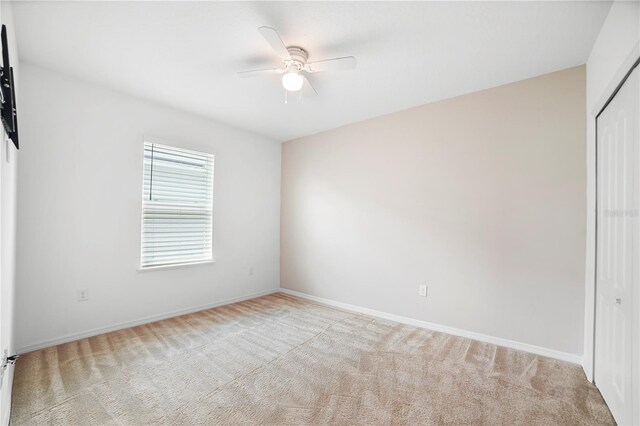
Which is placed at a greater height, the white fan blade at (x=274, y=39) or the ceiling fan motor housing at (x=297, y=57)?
the ceiling fan motor housing at (x=297, y=57)

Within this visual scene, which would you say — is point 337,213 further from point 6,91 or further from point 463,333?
point 6,91

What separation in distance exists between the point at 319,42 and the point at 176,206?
257 cm

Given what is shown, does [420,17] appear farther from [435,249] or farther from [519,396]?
[519,396]

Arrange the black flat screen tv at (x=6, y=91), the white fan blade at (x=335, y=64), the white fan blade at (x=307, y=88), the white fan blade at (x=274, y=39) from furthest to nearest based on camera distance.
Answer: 1. the white fan blade at (x=307, y=88)
2. the white fan blade at (x=335, y=64)
3. the white fan blade at (x=274, y=39)
4. the black flat screen tv at (x=6, y=91)

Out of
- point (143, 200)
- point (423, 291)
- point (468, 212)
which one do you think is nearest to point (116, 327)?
point (143, 200)

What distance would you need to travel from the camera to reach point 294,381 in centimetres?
208

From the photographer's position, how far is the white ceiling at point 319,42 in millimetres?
1802

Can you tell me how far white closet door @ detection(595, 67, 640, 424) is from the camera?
1512 millimetres

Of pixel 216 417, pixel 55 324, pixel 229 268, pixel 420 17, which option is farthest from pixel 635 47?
pixel 55 324

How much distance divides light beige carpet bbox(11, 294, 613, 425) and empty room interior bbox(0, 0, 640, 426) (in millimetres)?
19

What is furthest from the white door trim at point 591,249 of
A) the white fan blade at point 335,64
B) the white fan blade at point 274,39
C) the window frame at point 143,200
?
the window frame at point 143,200

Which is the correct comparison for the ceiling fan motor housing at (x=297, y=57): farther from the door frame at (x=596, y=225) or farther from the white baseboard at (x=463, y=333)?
the white baseboard at (x=463, y=333)

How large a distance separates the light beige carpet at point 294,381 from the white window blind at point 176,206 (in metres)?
0.93

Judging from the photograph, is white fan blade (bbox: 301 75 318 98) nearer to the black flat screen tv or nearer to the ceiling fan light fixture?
the ceiling fan light fixture
